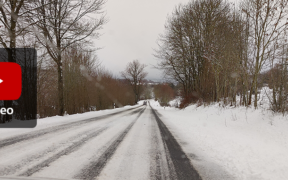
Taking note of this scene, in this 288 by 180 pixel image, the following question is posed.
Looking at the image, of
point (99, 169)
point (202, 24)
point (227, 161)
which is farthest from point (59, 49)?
point (202, 24)

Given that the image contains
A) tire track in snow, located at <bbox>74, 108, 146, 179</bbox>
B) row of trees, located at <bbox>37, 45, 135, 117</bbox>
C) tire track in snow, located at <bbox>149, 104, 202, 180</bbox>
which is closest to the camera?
tire track in snow, located at <bbox>74, 108, 146, 179</bbox>

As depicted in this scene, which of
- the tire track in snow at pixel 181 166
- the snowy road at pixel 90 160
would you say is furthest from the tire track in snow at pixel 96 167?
the tire track in snow at pixel 181 166

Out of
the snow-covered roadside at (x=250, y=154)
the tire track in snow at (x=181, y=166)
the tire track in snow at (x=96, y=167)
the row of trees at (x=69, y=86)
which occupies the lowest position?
the snow-covered roadside at (x=250, y=154)

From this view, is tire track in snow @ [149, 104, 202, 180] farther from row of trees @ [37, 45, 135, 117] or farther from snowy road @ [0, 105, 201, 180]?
row of trees @ [37, 45, 135, 117]

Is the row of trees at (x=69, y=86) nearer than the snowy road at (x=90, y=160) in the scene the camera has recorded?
No

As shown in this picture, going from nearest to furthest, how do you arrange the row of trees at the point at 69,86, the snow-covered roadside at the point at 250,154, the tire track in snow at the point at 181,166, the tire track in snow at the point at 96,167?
the tire track in snow at the point at 96,167 → the tire track in snow at the point at 181,166 → the snow-covered roadside at the point at 250,154 → the row of trees at the point at 69,86

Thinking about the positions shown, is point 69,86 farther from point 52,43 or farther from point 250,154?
point 250,154

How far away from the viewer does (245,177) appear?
2.42 m

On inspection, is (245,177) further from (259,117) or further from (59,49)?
(59,49)

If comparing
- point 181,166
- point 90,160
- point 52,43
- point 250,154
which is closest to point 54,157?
point 90,160

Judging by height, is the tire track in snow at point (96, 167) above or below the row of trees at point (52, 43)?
below

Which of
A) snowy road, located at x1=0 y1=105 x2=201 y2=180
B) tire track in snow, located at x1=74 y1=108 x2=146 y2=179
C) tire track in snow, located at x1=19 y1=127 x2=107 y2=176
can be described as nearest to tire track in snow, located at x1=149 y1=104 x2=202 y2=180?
snowy road, located at x1=0 y1=105 x2=201 y2=180

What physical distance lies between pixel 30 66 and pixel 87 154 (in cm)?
804

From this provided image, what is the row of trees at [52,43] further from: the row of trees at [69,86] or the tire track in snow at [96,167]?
the tire track in snow at [96,167]
